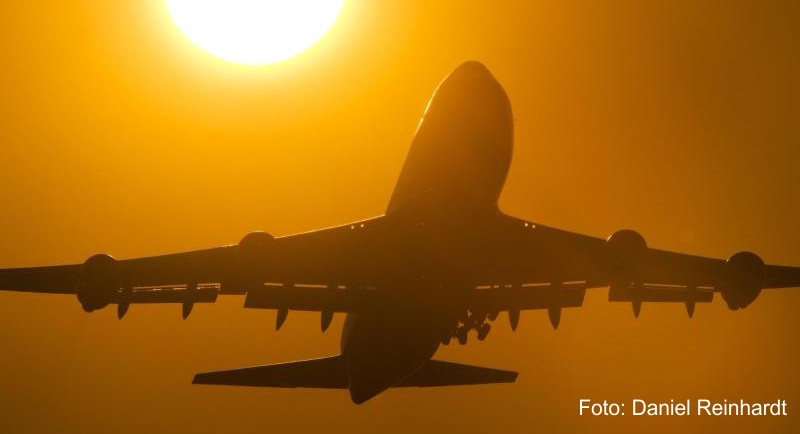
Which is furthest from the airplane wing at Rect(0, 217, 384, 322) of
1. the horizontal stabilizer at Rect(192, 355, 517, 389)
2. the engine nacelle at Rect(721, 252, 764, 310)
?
the engine nacelle at Rect(721, 252, 764, 310)

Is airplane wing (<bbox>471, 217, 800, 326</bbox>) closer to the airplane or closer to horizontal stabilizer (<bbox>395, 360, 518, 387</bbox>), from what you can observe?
the airplane

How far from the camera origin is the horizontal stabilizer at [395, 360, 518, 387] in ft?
148

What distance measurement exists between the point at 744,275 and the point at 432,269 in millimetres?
12283

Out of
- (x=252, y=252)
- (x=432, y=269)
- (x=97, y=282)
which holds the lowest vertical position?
(x=97, y=282)

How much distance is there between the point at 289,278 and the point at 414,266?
4765 mm

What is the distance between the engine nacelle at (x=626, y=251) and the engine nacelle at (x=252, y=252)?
41.7 ft

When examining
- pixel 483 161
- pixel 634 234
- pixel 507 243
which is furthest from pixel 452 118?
pixel 634 234

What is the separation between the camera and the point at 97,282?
36188mm

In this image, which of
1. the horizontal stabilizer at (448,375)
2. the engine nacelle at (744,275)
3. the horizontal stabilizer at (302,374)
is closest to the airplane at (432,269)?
the engine nacelle at (744,275)

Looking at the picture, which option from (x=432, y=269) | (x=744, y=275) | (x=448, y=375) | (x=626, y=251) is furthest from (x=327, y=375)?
(x=744, y=275)

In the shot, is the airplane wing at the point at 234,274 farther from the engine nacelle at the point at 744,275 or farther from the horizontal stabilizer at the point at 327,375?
the engine nacelle at the point at 744,275

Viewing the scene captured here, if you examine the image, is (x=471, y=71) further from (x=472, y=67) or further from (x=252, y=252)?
(x=252, y=252)

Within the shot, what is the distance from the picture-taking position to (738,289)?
130 ft

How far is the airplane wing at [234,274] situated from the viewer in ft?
118
